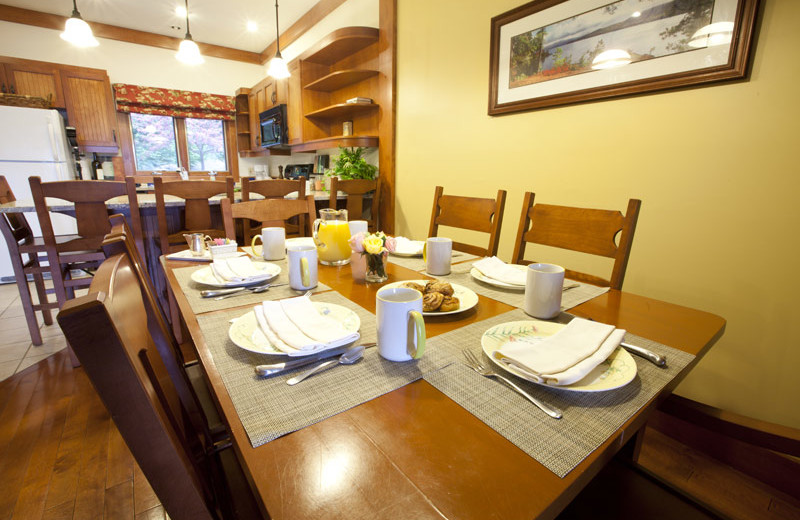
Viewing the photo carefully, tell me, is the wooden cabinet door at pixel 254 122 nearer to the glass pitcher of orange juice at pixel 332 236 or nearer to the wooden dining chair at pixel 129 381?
the glass pitcher of orange juice at pixel 332 236

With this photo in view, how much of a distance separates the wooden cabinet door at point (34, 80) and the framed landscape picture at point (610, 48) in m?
4.71

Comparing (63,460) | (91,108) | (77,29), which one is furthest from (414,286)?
(91,108)

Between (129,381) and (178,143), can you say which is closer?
(129,381)

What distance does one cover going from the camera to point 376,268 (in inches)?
40.7

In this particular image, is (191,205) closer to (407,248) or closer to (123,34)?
(407,248)

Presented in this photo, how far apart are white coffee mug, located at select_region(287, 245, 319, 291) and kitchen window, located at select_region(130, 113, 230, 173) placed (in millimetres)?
5053

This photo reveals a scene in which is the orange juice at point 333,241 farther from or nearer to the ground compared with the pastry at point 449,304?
farther from the ground

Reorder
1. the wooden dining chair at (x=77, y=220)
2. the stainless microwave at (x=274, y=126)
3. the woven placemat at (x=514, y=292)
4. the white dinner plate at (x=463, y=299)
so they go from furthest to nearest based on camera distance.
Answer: the stainless microwave at (x=274, y=126) < the wooden dining chair at (x=77, y=220) < the woven placemat at (x=514, y=292) < the white dinner plate at (x=463, y=299)

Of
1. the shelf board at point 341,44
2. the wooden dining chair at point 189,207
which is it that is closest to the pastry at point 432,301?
the wooden dining chair at point 189,207

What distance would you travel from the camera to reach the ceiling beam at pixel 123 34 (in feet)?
12.7

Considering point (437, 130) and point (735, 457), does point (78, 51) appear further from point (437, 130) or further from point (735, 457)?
point (735, 457)

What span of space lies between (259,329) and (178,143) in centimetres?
548

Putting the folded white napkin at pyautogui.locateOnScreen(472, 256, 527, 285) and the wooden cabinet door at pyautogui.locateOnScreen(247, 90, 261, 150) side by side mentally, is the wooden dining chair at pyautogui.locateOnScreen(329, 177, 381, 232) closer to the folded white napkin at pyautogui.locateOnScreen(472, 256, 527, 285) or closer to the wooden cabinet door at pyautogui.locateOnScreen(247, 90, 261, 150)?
the folded white napkin at pyautogui.locateOnScreen(472, 256, 527, 285)

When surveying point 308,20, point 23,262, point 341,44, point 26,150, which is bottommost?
point 23,262
